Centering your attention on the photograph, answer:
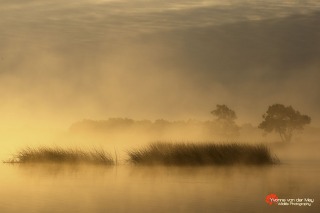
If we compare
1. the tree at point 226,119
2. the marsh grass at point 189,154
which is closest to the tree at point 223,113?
the tree at point 226,119

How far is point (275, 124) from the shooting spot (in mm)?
71375

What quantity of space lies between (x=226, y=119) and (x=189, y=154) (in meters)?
41.0

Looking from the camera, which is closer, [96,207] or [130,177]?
[96,207]

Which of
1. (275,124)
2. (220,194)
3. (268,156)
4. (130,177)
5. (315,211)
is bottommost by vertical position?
(315,211)

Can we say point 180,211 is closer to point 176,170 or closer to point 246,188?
point 246,188

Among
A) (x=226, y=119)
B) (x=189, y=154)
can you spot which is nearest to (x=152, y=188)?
(x=189, y=154)

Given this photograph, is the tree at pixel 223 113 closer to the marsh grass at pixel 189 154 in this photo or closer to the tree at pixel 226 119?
the tree at pixel 226 119

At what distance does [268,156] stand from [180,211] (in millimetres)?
17019

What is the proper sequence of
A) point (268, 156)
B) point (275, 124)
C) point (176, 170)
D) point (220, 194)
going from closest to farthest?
point (220, 194) < point (176, 170) < point (268, 156) < point (275, 124)

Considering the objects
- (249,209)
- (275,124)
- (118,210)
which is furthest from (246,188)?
(275,124)

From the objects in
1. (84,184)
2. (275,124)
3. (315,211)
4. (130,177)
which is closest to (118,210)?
(315,211)

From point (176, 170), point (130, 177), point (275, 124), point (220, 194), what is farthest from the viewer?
point (275, 124)

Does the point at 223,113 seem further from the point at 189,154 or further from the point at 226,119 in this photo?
the point at 189,154

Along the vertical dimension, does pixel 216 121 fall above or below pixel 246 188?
above
